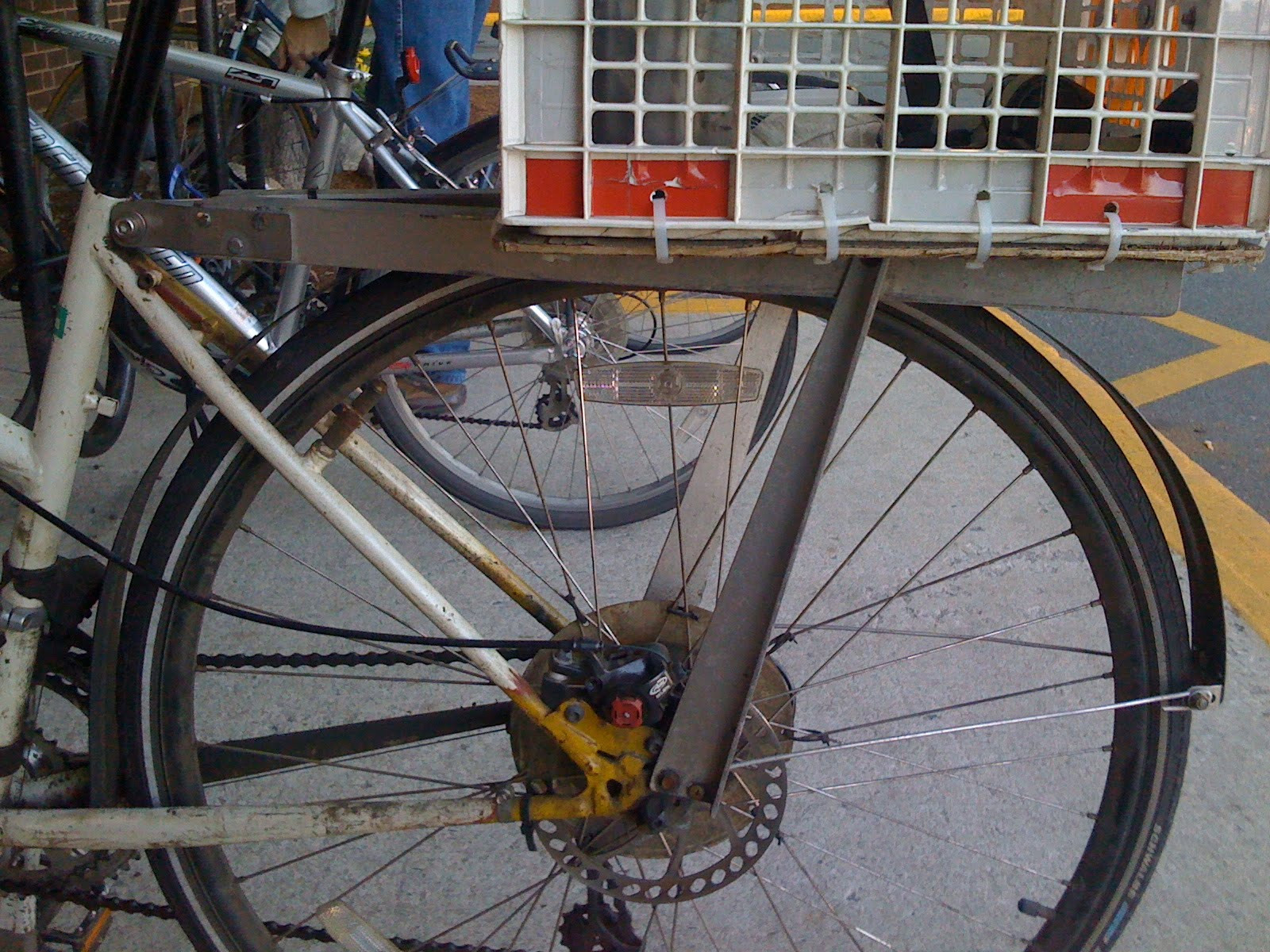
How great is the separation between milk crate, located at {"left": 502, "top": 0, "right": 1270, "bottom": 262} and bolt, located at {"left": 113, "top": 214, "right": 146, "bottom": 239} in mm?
480

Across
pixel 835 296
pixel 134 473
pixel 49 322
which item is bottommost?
pixel 134 473

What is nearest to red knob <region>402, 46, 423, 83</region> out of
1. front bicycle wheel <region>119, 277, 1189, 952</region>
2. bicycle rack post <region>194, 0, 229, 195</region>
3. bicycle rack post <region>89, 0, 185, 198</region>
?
bicycle rack post <region>194, 0, 229, 195</region>

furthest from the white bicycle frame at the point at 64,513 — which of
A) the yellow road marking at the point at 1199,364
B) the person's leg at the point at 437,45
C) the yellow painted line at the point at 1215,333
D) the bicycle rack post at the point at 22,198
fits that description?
the yellow painted line at the point at 1215,333

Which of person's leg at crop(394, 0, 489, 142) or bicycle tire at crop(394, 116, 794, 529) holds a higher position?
person's leg at crop(394, 0, 489, 142)

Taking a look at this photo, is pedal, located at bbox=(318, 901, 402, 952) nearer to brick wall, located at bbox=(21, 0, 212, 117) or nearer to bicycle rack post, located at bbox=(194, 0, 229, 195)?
bicycle rack post, located at bbox=(194, 0, 229, 195)

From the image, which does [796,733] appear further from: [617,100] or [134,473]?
[134,473]

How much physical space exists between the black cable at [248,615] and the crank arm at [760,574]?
0.59ft

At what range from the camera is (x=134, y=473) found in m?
3.30

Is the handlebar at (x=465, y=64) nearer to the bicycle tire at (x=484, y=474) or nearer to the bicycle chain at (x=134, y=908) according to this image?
the bicycle tire at (x=484, y=474)

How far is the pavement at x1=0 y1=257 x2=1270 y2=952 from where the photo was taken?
Answer: 1.98m

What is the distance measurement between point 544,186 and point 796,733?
940 mm

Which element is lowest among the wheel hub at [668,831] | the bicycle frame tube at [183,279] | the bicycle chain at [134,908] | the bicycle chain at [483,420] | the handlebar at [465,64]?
the bicycle chain at [134,908]

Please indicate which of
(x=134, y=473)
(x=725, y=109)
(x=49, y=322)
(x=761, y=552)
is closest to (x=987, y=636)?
(x=761, y=552)

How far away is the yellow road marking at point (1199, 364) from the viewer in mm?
4172
